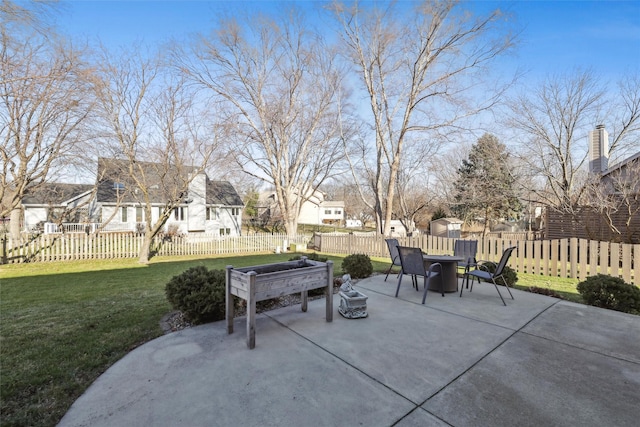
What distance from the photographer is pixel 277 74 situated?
16.9 metres

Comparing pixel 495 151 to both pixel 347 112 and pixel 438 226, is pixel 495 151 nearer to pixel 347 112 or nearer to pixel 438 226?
pixel 347 112

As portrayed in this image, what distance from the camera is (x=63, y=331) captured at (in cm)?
357

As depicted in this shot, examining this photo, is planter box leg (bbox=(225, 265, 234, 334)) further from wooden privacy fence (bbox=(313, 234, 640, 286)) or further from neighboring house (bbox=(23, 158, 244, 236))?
neighboring house (bbox=(23, 158, 244, 236))

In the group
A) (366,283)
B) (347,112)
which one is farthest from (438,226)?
(366,283)

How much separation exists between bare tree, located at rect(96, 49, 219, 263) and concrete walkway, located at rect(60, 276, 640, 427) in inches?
364

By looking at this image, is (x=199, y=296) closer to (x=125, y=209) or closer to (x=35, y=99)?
(x=35, y=99)

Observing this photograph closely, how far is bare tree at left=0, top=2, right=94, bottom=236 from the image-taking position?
4547mm

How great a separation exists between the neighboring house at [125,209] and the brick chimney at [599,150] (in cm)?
1983

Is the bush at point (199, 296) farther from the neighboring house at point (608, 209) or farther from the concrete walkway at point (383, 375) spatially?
the neighboring house at point (608, 209)

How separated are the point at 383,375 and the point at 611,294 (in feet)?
14.5

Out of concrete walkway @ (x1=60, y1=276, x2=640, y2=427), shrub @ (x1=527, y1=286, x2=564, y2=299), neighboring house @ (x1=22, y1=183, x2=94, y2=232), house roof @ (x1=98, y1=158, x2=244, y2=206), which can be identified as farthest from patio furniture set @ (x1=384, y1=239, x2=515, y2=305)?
neighboring house @ (x1=22, y1=183, x2=94, y2=232)

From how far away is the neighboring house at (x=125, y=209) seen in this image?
66.5 feet

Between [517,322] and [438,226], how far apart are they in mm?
21116

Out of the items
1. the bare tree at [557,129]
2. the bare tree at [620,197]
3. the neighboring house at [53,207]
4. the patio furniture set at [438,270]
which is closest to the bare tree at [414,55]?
the bare tree at [557,129]
